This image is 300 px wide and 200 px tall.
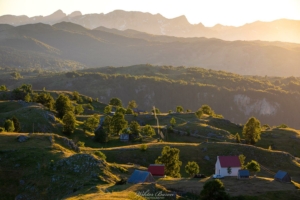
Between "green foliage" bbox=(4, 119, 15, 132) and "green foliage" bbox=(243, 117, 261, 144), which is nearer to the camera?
"green foliage" bbox=(4, 119, 15, 132)

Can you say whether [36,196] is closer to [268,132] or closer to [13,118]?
[13,118]

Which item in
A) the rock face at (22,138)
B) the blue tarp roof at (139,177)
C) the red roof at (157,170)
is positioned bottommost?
the red roof at (157,170)

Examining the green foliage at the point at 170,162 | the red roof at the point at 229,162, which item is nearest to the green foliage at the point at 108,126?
the green foliage at the point at 170,162

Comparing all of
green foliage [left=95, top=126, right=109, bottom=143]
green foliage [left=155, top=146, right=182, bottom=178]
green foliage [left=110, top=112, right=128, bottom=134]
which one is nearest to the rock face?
green foliage [left=155, top=146, right=182, bottom=178]

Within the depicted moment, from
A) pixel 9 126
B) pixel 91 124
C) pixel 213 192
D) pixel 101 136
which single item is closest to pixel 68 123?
pixel 101 136

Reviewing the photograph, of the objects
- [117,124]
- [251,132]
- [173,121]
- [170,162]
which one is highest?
[117,124]

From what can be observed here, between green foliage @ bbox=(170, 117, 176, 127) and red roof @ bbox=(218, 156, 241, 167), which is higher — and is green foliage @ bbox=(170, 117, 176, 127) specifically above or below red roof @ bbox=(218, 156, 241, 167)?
below

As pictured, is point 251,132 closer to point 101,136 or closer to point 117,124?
point 117,124

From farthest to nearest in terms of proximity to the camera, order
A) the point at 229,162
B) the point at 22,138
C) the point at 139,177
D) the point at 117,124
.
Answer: the point at 117,124 < the point at 229,162 < the point at 22,138 < the point at 139,177

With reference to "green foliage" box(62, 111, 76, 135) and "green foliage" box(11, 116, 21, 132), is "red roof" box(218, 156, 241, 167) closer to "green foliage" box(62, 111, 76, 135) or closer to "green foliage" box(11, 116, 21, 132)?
"green foliage" box(62, 111, 76, 135)

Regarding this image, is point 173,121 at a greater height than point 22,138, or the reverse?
point 22,138

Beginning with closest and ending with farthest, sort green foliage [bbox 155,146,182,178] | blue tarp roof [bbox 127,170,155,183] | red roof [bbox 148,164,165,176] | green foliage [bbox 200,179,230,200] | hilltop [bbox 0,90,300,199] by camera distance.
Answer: green foliage [bbox 200,179,230,200]
hilltop [bbox 0,90,300,199]
blue tarp roof [bbox 127,170,155,183]
red roof [bbox 148,164,165,176]
green foliage [bbox 155,146,182,178]

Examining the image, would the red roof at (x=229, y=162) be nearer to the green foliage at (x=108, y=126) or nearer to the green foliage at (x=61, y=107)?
the green foliage at (x=108, y=126)

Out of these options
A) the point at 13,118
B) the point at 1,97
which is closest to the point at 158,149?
the point at 13,118
